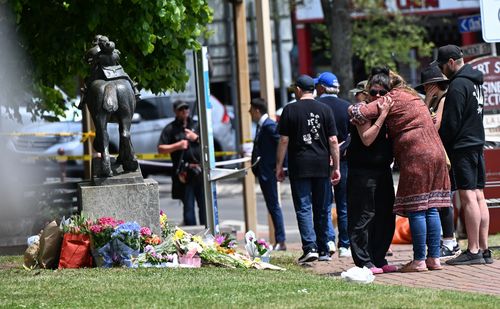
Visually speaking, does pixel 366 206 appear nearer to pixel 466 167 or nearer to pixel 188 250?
pixel 466 167

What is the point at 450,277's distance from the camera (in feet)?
36.0

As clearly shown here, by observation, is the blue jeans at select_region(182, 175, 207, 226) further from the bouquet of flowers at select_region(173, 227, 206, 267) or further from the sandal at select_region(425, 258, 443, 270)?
the sandal at select_region(425, 258, 443, 270)

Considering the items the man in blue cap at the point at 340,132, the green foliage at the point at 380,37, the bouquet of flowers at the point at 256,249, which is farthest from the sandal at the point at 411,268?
the green foliage at the point at 380,37

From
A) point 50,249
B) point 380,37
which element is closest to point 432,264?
point 50,249

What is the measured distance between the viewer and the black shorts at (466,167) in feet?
38.9

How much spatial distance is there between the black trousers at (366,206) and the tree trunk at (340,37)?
13.7 meters

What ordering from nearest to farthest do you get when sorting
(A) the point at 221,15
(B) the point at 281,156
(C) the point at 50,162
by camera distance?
(B) the point at 281,156 → (C) the point at 50,162 → (A) the point at 221,15

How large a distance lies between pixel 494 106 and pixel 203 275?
19.6 ft

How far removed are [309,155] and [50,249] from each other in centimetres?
271

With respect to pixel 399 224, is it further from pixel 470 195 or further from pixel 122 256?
pixel 122 256

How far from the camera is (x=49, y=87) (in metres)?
17.2

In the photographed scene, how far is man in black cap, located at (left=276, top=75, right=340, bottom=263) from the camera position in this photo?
502 inches

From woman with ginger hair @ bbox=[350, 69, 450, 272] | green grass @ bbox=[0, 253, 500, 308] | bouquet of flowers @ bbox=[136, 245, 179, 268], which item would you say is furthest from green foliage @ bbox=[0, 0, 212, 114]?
green grass @ bbox=[0, 253, 500, 308]

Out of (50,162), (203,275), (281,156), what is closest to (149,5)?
(281,156)
